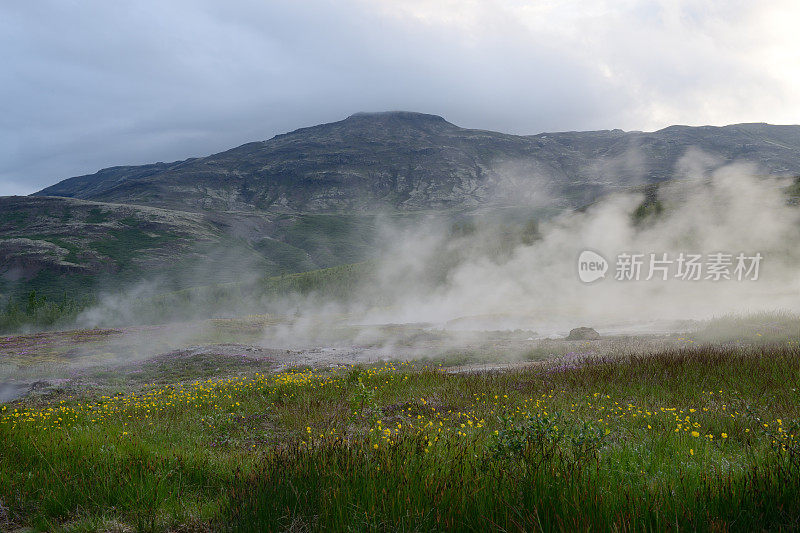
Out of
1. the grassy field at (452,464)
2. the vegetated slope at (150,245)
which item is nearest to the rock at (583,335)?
the grassy field at (452,464)

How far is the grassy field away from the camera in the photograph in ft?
8.84

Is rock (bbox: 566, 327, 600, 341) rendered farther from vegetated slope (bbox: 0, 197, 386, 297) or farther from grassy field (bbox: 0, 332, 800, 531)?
vegetated slope (bbox: 0, 197, 386, 297)

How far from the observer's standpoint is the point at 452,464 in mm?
3576

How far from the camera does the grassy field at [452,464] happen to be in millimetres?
2695

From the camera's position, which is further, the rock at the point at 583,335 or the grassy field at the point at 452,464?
the rock at the point at 583,335

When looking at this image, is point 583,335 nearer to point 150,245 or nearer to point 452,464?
point 452,464

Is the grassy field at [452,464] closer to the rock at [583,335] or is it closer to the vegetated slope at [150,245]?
the rock at [583,335]

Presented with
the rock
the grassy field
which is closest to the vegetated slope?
the rock

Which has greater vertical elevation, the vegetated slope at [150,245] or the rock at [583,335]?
the vegetated slope at [150,245]

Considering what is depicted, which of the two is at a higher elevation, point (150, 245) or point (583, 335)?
point (150, 245)

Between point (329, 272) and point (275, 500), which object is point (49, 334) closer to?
point (329, 272)

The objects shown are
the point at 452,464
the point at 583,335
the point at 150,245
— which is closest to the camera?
the point at 452,464

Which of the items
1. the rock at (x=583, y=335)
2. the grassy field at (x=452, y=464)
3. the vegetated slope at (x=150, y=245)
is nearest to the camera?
the grassy field at (x=452, y=464)

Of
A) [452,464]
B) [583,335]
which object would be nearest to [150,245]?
[583,335]
